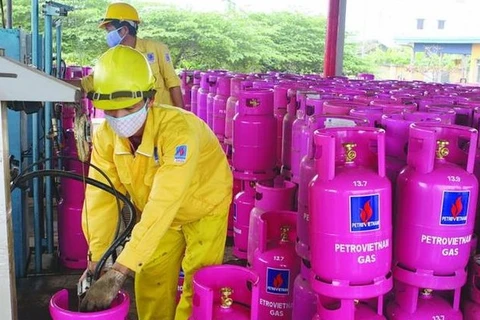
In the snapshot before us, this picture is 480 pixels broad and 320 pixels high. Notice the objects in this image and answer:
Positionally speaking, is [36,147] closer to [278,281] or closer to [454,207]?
[278,281]

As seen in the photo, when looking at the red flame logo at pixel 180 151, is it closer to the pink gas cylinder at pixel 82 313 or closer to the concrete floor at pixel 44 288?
the pink gas cylinder at pixel 82 313

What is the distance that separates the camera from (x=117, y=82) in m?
1.79

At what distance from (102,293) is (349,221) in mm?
785

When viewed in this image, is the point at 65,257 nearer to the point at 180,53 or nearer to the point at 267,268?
the point at 267,268

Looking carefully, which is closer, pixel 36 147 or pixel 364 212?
pixel 364 212

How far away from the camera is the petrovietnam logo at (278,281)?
265cm

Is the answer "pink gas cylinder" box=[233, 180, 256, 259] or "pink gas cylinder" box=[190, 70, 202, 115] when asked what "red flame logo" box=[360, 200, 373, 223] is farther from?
"pink gas cylinder" box=[190, 70, 202, 115]

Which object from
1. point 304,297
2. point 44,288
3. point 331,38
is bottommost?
point 44,288

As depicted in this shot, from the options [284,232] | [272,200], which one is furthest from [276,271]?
[272,200]

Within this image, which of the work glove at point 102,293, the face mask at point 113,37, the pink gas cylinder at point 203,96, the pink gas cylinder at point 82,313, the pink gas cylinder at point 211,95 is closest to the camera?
the pink gas cylinder at point 82,313

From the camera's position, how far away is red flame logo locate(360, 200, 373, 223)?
1758 millimetres

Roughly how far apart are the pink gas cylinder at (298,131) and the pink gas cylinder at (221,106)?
4.87ft

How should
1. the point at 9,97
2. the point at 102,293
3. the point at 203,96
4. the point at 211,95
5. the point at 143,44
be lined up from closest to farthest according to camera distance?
the point at 9,97 → the point at 102,293 → the point at 143,44 → the point at 211,95 → the point at 203,96

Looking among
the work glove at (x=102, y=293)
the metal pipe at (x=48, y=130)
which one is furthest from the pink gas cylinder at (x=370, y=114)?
the metal pipe at (x=48, y=130)
